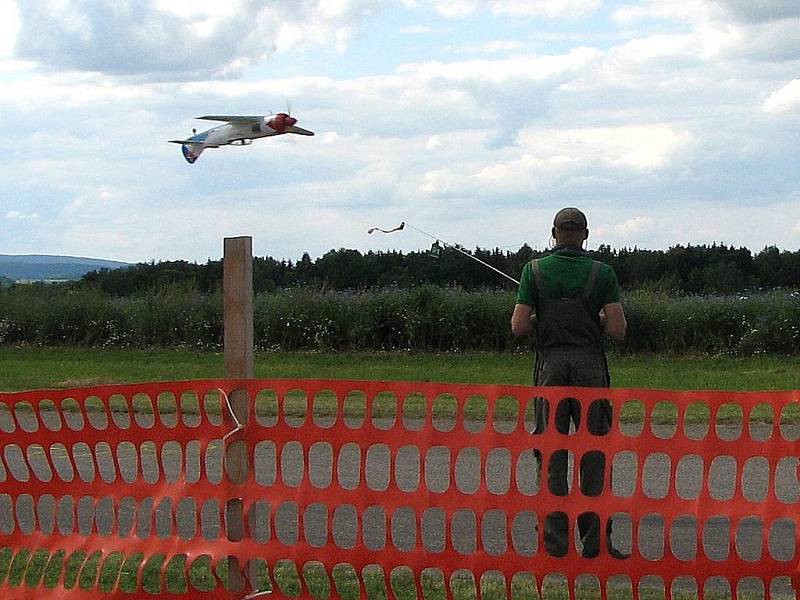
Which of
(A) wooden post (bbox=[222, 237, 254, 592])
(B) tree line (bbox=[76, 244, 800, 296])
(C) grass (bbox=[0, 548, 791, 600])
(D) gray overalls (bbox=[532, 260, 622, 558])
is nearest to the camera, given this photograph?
(A) wooden post (bbox=[222, 237, 254, 592])

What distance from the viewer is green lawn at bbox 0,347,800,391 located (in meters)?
16.7

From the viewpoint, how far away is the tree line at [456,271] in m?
25.1

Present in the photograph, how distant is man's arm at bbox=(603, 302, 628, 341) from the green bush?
46.6 ft

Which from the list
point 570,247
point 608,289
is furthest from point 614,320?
point 570,247

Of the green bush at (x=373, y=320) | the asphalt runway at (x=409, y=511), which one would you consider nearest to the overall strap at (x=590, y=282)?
the asphalt runway at (x=409, y=511)

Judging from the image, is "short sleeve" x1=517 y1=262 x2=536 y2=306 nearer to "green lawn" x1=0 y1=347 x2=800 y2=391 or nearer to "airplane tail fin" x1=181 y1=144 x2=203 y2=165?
"airplane tail fin" x1=181 y1=144 x2=203 y2=165

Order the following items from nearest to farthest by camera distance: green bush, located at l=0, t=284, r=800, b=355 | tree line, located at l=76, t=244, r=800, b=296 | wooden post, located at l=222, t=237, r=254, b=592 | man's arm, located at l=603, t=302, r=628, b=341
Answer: wooden post, located at l=222, t=237, r=254, b=592
man's arm, located at l=603, t=302, r=628, b=341
green bush, located at l=0, t=284, r=800, b=355
tree line, located at l=76, t=244, r=800, b=296

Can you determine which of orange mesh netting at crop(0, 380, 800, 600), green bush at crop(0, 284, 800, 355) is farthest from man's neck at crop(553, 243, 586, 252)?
green bush at crop(0, 284, 800, 355)

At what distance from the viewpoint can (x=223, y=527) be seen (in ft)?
17.8

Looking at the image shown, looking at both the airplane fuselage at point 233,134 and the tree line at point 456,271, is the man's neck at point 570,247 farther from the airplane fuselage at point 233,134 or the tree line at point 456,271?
the tree line at point 456,271

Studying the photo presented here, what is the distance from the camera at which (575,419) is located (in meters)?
6.73

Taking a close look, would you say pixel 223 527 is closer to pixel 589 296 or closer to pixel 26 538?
pixel 26 538

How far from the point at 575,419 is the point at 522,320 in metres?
0.62

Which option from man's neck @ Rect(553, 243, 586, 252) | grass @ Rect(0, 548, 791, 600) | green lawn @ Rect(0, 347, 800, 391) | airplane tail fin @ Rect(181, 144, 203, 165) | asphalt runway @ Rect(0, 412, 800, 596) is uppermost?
airplane tail fin @ Rect(181, 144, 203, 165)
